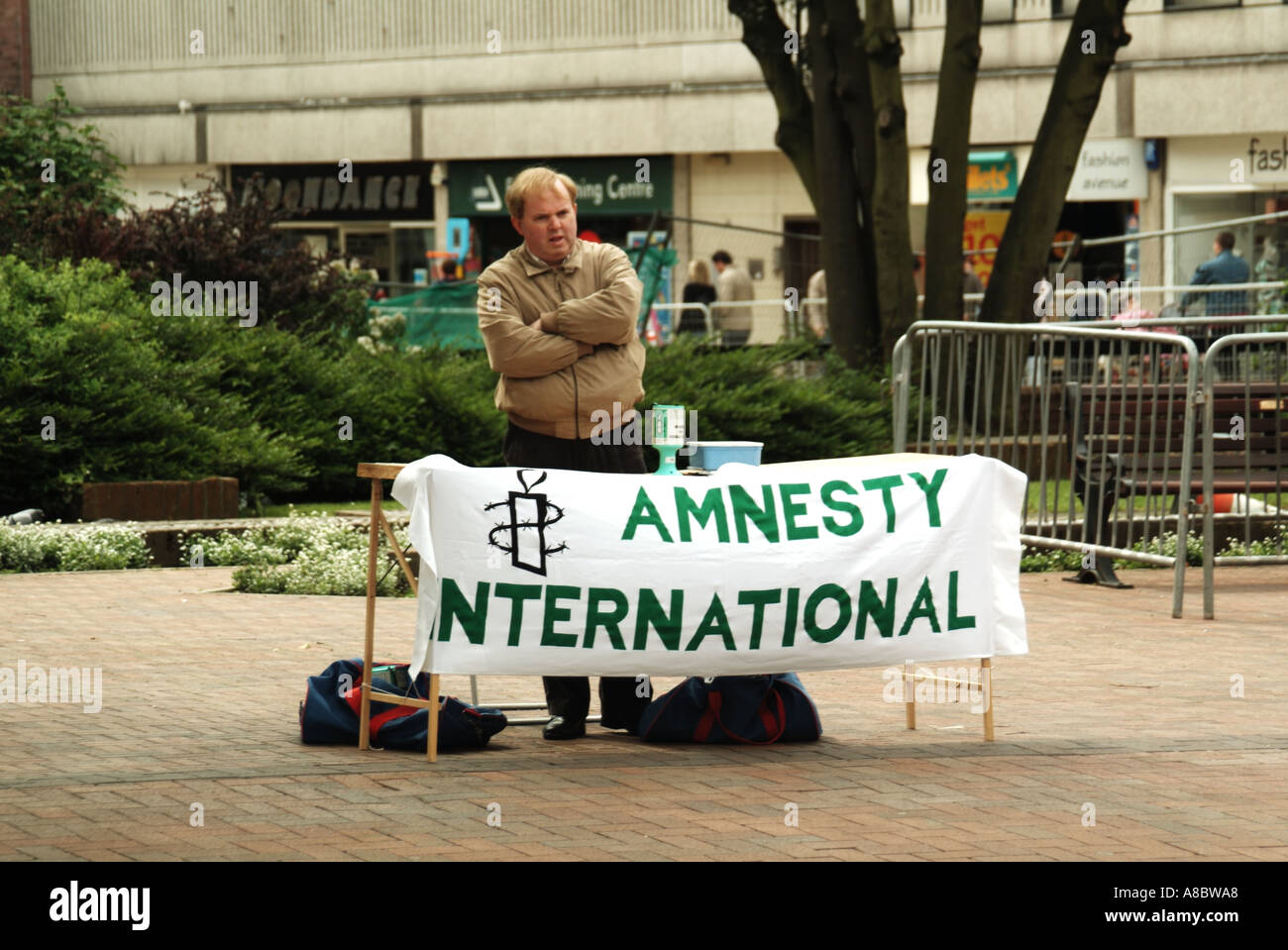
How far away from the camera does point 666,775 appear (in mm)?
6441

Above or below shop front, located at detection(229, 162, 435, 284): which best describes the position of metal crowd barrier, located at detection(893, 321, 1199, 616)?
below

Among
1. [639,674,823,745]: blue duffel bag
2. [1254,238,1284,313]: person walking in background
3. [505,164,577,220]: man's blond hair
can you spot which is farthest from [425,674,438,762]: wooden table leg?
[1254,238,1284,313]: person walking in background

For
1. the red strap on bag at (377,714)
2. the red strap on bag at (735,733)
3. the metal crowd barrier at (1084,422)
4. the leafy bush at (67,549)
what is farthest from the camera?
the leafy bush at (67,549)

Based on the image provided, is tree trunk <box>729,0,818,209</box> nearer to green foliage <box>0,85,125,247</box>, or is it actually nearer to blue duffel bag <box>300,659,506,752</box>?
green foliage <box>0,85,125,247</box>

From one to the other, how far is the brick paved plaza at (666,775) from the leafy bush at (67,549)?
2.83m

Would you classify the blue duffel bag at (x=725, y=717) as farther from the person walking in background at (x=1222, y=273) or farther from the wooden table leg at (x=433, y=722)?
the person walking in background at (x=1222, y=273)

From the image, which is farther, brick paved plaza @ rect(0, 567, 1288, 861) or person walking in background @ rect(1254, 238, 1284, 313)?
person walking in background @ rect(1254, 238, 1284, 313)

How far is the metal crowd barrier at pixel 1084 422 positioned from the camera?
1123 cm

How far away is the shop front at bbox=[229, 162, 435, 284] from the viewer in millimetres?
38125

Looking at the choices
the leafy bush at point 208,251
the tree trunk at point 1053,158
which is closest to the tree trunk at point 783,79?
the tree trunk at point 1053,158

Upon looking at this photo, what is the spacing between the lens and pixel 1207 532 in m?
10.6

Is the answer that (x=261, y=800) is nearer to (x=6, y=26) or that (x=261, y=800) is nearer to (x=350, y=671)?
(x=350, y=671)

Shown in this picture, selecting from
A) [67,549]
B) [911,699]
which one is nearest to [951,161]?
[67,549]

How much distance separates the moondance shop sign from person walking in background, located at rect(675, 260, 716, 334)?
689 inches
